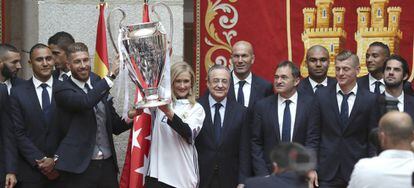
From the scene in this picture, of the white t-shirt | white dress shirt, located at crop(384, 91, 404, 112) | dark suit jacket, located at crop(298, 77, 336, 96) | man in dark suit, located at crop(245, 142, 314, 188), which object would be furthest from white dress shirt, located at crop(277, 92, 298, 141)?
A: man in dark suit, located at crop(245, 142, 314, 188)

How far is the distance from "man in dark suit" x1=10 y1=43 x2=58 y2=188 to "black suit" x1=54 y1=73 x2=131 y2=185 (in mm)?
119

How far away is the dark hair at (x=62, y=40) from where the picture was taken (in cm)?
980

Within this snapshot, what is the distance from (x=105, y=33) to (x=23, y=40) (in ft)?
8.34

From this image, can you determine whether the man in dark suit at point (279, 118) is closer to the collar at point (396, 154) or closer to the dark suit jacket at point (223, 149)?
the dark suit jacket at point (223, 149)

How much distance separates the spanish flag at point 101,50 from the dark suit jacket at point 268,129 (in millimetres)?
1569

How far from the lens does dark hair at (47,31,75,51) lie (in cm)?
980

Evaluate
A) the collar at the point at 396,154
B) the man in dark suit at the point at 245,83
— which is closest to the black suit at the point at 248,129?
the man in dark suit at the point at 245,83

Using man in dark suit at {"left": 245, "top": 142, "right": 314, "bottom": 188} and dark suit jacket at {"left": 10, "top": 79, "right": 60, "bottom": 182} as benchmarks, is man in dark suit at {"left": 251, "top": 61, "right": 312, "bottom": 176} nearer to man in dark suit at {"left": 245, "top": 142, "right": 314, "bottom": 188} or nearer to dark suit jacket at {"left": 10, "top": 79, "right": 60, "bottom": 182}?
dark suit jacket at {"left": 10, "top": 79, "right": 60, "bottom": 182}

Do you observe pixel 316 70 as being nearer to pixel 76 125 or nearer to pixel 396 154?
pixel 76 125

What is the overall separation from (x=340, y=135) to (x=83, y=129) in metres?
2.17

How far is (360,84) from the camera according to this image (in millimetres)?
9734

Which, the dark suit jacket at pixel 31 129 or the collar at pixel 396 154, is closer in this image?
the collar at pixel 396 154

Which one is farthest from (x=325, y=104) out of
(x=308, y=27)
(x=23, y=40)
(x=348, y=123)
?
(x=23, y=40)

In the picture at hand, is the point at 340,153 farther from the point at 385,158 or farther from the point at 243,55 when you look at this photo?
the point at 385,158
